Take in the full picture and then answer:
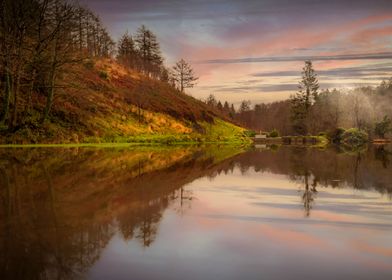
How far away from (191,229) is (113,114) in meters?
49.8

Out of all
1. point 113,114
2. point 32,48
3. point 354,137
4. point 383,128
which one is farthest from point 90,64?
point 383,128

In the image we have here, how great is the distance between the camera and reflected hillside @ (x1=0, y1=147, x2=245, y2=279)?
235 inches

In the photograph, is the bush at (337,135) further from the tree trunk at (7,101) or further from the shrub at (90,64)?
the tree trunk at (7,101)

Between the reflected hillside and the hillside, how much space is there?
897 inches

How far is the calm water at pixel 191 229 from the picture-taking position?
18.7ft

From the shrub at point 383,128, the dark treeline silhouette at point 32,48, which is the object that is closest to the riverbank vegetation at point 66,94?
the dark treeline silhouette at point 32,48

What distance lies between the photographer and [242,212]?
9.70 meters

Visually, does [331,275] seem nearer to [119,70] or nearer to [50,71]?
[50,71]

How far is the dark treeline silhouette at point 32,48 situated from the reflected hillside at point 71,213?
2310 centimetres

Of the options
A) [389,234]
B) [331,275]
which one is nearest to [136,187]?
[389,234]

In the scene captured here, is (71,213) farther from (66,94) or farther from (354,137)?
(354,137)

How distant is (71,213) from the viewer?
9094 millimetres

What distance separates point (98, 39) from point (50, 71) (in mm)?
47724

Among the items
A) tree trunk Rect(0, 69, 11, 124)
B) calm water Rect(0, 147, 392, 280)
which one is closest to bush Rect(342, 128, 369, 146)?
tree trunk Rect(0, 69, 11, 124)
